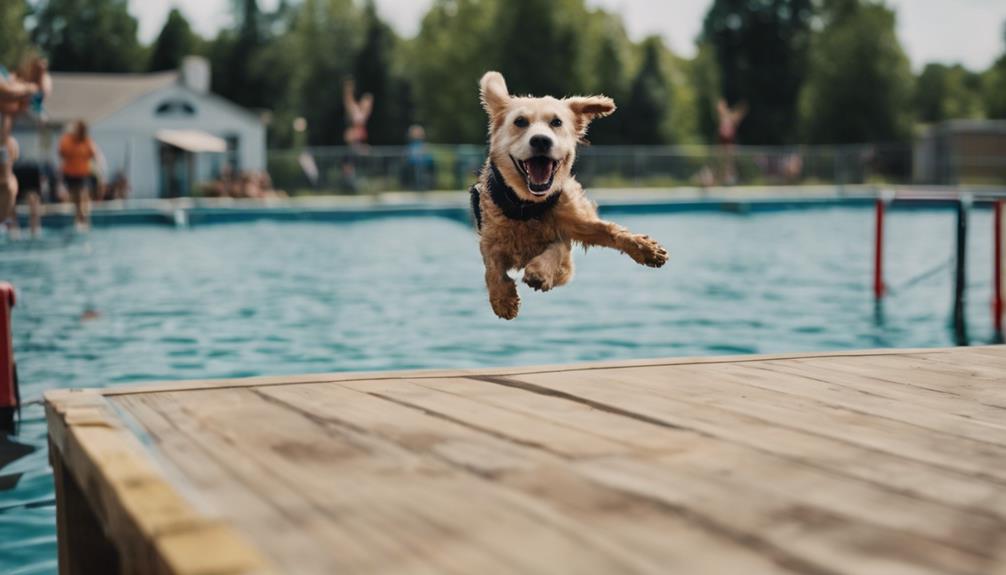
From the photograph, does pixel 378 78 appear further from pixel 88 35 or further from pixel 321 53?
pixel 88 35

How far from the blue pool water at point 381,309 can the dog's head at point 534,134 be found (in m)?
2.40

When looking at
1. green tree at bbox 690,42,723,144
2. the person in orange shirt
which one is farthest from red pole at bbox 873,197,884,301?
green tree at bbox 690,42,723,144

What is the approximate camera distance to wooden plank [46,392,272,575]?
214 cm

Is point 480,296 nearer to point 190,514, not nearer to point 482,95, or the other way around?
point 482,95

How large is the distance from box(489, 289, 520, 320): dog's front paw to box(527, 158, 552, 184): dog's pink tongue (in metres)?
0.39

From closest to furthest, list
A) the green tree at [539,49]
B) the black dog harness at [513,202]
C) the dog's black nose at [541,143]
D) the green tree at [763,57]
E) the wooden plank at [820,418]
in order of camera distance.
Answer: the wooden plank at [820,418] < the dog's black nose at [541,143] < the black dog harness at [513,202] < the green tree at [539,49] < the green tree at [763,57]

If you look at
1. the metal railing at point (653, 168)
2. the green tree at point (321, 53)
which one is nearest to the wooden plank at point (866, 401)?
the metal railing at point (653, 168)

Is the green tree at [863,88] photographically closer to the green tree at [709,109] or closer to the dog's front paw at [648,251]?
the green tree at [709,109]

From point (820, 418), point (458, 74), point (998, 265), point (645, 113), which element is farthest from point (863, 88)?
point (820, 418)

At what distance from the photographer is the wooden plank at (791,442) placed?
2.78m

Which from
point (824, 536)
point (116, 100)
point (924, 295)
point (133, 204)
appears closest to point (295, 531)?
point (824, 536)

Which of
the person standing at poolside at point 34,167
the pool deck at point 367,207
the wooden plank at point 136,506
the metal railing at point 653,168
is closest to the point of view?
the wooden plank at point 136,506

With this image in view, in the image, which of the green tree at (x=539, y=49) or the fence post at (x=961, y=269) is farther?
the green tree at (x=539, y=49)

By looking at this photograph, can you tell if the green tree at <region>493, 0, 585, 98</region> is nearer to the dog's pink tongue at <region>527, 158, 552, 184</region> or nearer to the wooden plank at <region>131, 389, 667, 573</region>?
the dog's pink tongue at <region>527, 158, 552, 184</region>
